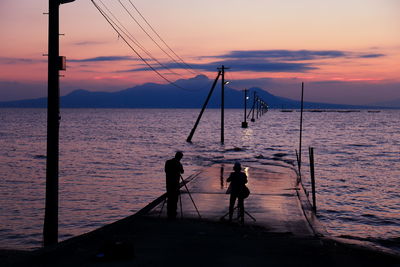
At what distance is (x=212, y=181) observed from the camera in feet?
85.9

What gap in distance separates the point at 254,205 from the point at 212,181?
298 inches

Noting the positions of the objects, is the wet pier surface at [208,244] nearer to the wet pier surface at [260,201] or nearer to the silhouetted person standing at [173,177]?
the wet pier surface at [260,201]

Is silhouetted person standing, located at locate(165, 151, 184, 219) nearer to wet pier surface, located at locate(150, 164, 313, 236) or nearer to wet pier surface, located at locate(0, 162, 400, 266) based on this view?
wet pier surface, located at locate(0, 162, 400, 266)

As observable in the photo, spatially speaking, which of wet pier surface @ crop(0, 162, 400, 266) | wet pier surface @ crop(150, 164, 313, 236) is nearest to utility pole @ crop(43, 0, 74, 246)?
wet pier surface @ crop(0, 162, 400, 266)

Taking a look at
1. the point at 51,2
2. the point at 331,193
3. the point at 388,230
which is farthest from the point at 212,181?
the point at 51,2

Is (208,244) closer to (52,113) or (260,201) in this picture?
(52,113)

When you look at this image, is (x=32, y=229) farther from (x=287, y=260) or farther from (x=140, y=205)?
(x=287, y=260)

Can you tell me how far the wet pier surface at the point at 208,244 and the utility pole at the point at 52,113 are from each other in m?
1.29

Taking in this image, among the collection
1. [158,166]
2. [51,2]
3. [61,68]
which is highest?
[51,2]

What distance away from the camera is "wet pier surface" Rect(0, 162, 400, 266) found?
10.5 metres

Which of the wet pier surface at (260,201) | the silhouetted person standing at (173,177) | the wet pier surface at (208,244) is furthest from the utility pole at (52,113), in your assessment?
the wet pier surface at (260,201)

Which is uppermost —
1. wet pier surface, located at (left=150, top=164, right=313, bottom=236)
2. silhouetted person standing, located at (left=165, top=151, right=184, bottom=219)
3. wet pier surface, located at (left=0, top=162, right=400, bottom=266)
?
silhouetted person standing, located at (left=165, top=151, right=184, bottom=219)

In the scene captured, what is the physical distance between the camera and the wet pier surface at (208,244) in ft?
34.5

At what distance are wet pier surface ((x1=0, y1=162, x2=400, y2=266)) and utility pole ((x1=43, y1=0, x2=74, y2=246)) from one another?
1.29m
